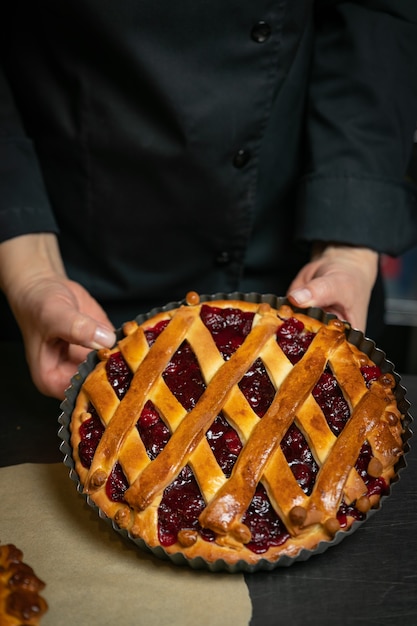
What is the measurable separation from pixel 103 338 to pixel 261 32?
0.85 metres

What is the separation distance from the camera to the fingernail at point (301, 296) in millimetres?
1625

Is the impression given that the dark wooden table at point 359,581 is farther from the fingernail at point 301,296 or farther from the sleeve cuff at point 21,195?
the sleeve cuff at point 21,195

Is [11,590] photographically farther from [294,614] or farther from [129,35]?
[129,35]

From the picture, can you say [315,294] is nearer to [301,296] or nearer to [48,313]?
[301,296]

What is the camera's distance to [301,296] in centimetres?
163

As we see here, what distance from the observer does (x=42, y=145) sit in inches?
75.1

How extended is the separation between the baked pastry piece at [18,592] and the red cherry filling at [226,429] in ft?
0.63

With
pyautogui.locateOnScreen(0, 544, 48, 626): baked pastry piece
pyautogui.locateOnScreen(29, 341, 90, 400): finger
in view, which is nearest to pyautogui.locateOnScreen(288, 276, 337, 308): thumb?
pyautogui.locateOnScreen(29, 341, 90, 400): finger

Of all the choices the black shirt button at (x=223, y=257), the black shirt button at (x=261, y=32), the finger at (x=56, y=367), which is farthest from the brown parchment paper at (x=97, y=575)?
the black shirt button at (x=261, y=32)

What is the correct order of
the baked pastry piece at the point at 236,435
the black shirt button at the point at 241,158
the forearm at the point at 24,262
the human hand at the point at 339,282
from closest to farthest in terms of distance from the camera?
the baked pastry piece at the point at 236,435, the human hand at the point at 339,282, the forearm at the point at 24,262, the black shirt button at the point at 241,158

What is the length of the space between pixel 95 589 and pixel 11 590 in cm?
14

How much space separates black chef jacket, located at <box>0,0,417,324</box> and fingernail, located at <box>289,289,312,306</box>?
29 cm

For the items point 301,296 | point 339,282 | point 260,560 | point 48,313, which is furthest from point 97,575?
point 339,282

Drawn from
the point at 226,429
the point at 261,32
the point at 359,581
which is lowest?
the point at 359,581
